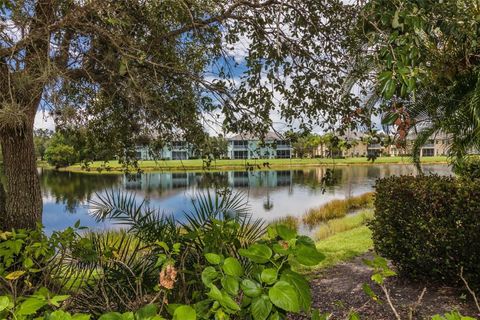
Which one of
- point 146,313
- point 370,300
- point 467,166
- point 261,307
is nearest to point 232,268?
point 261,307

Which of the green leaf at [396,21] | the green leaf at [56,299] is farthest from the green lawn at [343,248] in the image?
the green leaf at [56,299]

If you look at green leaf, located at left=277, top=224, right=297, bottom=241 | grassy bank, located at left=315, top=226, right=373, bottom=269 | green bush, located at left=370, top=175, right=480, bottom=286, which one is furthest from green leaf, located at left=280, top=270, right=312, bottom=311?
grassy bank, located at left=315, top=226, right=373, bottom=269

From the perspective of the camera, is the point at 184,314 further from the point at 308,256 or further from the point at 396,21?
the point at 396,21

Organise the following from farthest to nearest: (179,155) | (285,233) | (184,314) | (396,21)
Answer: (179,155)
(396,21)
(285,233)
(184,314)

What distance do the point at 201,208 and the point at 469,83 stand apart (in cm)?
590

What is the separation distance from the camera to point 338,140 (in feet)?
11.8

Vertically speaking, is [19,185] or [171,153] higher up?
[171,153]

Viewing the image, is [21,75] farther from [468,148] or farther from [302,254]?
[468,148]

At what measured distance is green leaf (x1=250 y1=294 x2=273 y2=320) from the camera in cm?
100

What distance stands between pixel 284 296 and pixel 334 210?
14818mm

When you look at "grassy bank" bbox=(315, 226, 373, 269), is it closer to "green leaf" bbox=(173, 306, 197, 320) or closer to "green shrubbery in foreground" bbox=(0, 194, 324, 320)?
"green shrubbery in foreground" bbox=(0, 194, 324, 320)

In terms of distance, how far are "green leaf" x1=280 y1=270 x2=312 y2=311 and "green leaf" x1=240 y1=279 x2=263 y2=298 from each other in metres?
0.08

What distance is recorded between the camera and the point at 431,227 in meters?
4.77

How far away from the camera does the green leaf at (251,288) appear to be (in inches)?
41.2
